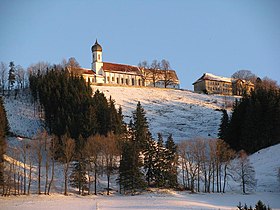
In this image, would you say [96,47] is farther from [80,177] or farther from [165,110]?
[80,177]

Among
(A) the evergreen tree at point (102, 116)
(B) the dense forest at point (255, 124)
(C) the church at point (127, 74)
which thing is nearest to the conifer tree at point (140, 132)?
(A) the evergreen tree at point (102, 116)

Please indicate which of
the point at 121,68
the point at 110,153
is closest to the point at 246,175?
the point at 110,153

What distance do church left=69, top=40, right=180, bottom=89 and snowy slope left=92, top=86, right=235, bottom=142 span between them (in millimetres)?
12977

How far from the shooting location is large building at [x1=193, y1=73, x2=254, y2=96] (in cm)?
11444

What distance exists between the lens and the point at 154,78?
364ft

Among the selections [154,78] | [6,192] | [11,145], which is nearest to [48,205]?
[6,192]

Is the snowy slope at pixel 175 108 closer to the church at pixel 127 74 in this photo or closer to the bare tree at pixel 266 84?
the bare tree at pixel 266 84

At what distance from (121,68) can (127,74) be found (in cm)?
311

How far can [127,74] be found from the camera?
111 m

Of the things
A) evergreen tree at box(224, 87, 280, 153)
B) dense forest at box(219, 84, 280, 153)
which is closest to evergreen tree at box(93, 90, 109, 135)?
dense forest at box(219, 84, 280, 153)

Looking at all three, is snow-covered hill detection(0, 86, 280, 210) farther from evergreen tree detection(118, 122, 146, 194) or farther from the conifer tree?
the conifer tree

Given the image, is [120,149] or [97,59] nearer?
[120,149]

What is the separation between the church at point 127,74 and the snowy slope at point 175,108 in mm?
12977

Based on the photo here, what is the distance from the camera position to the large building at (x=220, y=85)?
375ft
